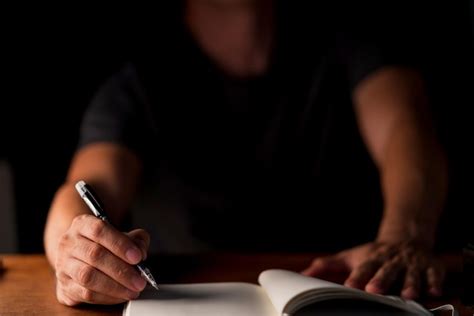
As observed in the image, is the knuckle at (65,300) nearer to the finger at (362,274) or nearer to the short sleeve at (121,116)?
the finger at (362,274)

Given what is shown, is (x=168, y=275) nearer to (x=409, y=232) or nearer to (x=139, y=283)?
(x=139, y=283)

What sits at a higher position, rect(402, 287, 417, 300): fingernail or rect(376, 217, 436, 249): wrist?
rect(376, 217, 436, 249): wrist

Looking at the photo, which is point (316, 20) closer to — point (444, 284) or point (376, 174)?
point (376, 174)

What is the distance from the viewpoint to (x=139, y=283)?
836 mm

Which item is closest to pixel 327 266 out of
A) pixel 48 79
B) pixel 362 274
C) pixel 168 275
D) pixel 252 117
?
pixel 362 274

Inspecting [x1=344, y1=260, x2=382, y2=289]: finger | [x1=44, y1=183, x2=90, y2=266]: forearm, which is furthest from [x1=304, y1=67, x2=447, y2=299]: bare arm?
[x1=44, y1=183, x2=90, y2=266]: forearm

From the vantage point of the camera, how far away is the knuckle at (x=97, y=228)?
0.84 metres

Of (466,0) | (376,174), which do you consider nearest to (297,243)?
(376,174)

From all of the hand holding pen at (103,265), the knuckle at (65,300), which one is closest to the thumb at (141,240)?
the hand holding pen at (103,265)

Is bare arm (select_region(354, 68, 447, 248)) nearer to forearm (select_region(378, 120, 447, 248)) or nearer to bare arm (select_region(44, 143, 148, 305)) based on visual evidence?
forearm (select_region(378, 120, 447, 248))

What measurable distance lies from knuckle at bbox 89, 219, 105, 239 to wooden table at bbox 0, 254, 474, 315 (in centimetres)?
11

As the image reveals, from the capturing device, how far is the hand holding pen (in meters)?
0.83

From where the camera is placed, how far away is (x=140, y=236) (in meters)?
0.87

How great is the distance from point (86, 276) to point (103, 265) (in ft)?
0.09
